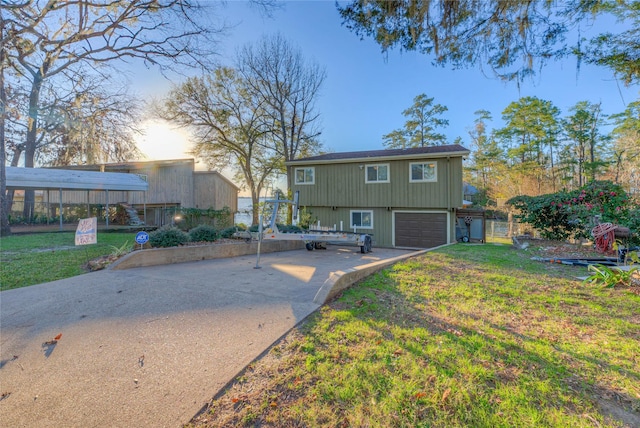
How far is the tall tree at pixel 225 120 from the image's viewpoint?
60.7 feet

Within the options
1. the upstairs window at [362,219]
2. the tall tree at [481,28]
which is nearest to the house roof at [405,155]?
the upstairs window at [362,219]

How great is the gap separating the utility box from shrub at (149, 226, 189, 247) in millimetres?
12472

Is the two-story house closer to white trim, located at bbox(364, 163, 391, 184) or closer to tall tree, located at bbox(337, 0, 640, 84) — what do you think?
white trim, located at bbox(364, 163, 391, 184)

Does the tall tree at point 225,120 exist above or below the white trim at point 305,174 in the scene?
above

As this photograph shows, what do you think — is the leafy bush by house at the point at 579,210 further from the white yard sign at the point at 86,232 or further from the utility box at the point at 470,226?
the white yard sign at the point at 86,232

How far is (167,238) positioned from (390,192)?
10.6 m

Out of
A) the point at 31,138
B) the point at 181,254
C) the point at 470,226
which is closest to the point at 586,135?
the point at 470,226

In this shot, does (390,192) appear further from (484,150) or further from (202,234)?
(484,150)

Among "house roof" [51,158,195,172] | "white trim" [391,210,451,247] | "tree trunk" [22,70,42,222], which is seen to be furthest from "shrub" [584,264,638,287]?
"house roof" [51,158,195,172]

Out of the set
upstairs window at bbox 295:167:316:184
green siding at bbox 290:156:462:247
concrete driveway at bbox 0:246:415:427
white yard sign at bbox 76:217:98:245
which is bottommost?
concrete driveway at bbox 0:246:415:427

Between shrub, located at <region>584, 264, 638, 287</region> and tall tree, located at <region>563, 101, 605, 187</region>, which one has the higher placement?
tall tree, located at <region>563, 101, 605, 187</region>

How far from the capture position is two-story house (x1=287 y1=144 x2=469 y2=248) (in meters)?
13.3

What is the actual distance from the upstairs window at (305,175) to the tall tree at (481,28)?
1059cm

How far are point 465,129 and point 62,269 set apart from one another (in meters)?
33.1
